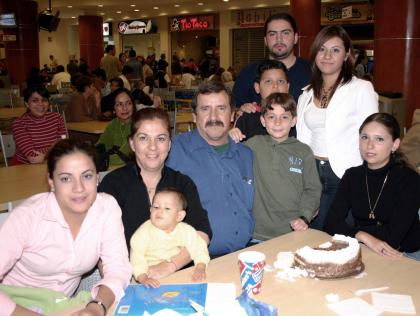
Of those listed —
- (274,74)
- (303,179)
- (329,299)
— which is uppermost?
(274,74)

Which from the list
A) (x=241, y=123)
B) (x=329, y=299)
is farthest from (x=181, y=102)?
(x=329, y=299)

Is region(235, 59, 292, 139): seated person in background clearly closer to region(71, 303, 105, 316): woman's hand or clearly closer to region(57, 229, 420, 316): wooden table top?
region(57, 229, 420, 316): wooden table top

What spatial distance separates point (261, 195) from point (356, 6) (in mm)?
14565

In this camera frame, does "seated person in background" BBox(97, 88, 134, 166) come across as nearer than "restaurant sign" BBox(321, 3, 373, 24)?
Yes

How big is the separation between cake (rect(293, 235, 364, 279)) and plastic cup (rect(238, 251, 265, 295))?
271 mm

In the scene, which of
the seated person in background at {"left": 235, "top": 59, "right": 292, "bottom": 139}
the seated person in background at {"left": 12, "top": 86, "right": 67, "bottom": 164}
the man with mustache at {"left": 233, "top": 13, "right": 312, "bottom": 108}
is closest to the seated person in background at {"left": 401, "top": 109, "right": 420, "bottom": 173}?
the man with mustache at {"left": 233, "top": 13, "right": 312, "bottom": 108}

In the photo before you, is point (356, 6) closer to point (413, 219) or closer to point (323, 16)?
point (323, 16)

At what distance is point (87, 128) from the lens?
20.3ft

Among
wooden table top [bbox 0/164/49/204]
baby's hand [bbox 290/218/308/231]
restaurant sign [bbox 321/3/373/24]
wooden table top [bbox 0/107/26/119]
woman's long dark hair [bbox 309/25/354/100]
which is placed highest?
restaurant sign [bbox 321/3/373/24]

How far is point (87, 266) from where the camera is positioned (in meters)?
2.12

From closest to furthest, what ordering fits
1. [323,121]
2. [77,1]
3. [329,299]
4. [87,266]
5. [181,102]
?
1. [329,299]
2. [87,266]
3. [323,121]
4. [181,102]
5. [77,1]

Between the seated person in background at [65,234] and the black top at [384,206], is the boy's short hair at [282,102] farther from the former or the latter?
the seated person in background at [65,234]

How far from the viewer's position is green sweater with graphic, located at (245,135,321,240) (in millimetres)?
2758

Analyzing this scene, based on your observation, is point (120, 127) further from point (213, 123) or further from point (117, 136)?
point (213, 123)
